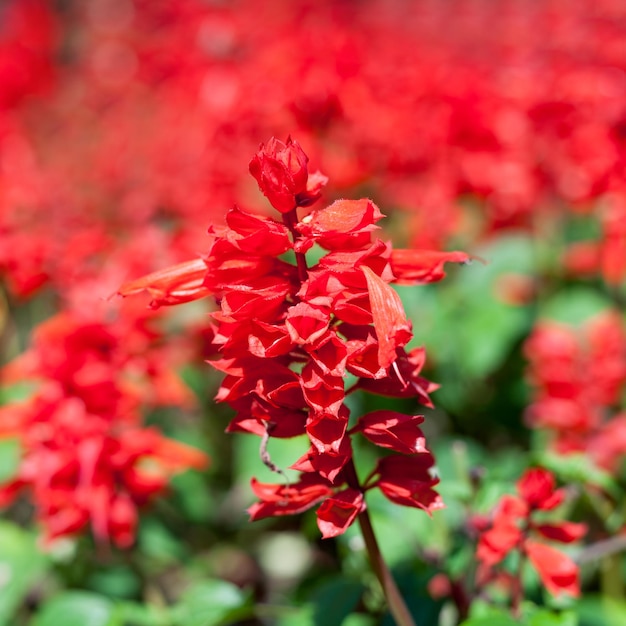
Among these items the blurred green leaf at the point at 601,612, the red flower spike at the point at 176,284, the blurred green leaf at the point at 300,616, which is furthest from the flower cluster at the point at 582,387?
the red flower spike at the point at 176,284

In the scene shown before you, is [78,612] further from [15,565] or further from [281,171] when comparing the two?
[281,171]

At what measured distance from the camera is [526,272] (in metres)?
2.27

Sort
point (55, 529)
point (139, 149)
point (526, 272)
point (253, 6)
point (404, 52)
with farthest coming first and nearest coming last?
point (253, 6), point (139, 149), point (404, 52), point (526, 272), point (55, 529)

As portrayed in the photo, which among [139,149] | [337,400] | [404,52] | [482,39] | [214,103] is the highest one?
[337,400]

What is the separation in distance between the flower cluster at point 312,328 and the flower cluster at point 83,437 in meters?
0.60

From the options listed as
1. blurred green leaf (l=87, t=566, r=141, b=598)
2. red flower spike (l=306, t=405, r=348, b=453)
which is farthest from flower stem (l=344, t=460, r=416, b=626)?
blurred green leaf (l=87, t=566, r=141, b=598)

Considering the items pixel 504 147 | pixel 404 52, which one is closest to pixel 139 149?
pixel 404 52

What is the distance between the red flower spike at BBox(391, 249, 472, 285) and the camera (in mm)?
865

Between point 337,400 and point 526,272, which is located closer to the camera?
point 337,400

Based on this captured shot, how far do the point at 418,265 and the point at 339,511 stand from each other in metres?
0.29

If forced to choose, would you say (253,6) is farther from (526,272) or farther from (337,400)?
(337,400)

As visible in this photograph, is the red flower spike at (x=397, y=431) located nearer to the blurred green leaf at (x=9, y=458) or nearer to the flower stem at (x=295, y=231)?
the flower stem at (x=295, y=231)

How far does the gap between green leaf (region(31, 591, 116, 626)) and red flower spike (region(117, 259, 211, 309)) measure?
2.11 ft

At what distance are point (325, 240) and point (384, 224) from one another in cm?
196
